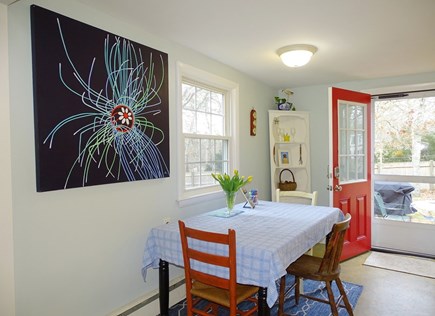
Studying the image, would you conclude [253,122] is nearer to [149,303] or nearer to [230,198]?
[230,198]

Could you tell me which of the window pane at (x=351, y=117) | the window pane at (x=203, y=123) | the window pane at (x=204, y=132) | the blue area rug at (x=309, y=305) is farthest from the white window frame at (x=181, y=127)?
the window pane at (x=351, y=117)

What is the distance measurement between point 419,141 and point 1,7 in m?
4.21

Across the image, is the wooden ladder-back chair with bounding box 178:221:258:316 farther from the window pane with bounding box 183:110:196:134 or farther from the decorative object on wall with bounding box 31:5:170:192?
the window pane with bounding box 183:110:196:134

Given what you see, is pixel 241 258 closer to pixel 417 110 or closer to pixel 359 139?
pixel 359 139

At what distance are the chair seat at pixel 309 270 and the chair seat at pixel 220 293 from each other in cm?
46

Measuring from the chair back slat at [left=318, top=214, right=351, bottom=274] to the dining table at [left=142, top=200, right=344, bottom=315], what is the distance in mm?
138

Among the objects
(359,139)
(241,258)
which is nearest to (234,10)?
(241,258)

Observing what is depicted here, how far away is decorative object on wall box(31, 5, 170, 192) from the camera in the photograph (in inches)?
65.0

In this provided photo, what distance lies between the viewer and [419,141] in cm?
372

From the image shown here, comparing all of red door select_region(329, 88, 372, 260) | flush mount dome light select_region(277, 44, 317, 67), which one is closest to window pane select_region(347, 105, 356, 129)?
red door select_region(329, 88, 372, 260)

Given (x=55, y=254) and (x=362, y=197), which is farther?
(x=362, y=197)

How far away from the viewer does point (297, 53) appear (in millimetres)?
2631

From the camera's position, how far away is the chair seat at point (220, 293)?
1761 millimetres

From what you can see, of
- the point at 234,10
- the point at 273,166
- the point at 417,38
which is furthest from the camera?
the point at 273,166
